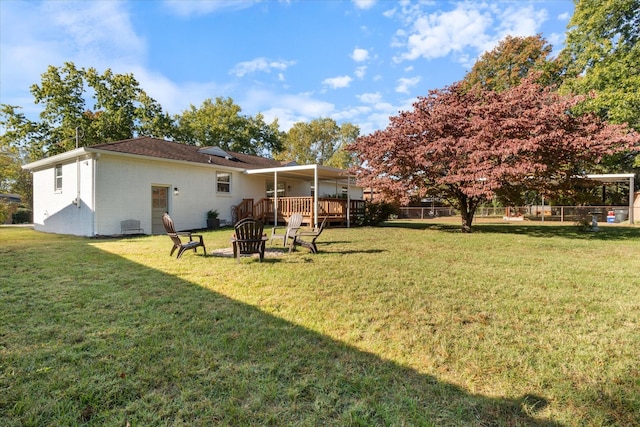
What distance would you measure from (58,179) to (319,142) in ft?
123

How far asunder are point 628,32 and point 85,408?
29395 millimetres

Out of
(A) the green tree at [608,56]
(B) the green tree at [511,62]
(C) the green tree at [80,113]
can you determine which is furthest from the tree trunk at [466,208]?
(C) the green tree at [80,113]

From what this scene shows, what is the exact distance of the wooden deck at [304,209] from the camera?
1506 centimetres

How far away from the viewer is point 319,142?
48500mm

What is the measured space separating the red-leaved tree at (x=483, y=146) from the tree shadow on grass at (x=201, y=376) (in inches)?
387

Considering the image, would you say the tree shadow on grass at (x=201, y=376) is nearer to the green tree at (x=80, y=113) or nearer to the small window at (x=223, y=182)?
the small window at (x=223, y=182)

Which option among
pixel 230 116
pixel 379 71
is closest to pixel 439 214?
pixel 379 71

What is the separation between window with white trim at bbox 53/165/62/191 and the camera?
46.0 ft

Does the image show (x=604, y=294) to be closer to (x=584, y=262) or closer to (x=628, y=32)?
(x=584, y=262)

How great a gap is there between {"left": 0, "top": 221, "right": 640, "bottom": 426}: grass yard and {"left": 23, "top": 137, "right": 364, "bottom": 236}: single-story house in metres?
7.31

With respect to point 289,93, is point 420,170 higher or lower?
lower

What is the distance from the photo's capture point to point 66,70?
25.1 meters

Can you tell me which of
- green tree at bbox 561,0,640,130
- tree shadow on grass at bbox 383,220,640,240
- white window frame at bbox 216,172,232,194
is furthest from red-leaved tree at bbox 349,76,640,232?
green tree at bbox 561,0,640,130

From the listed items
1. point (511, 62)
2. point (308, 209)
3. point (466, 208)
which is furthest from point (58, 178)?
point (511, 62)
